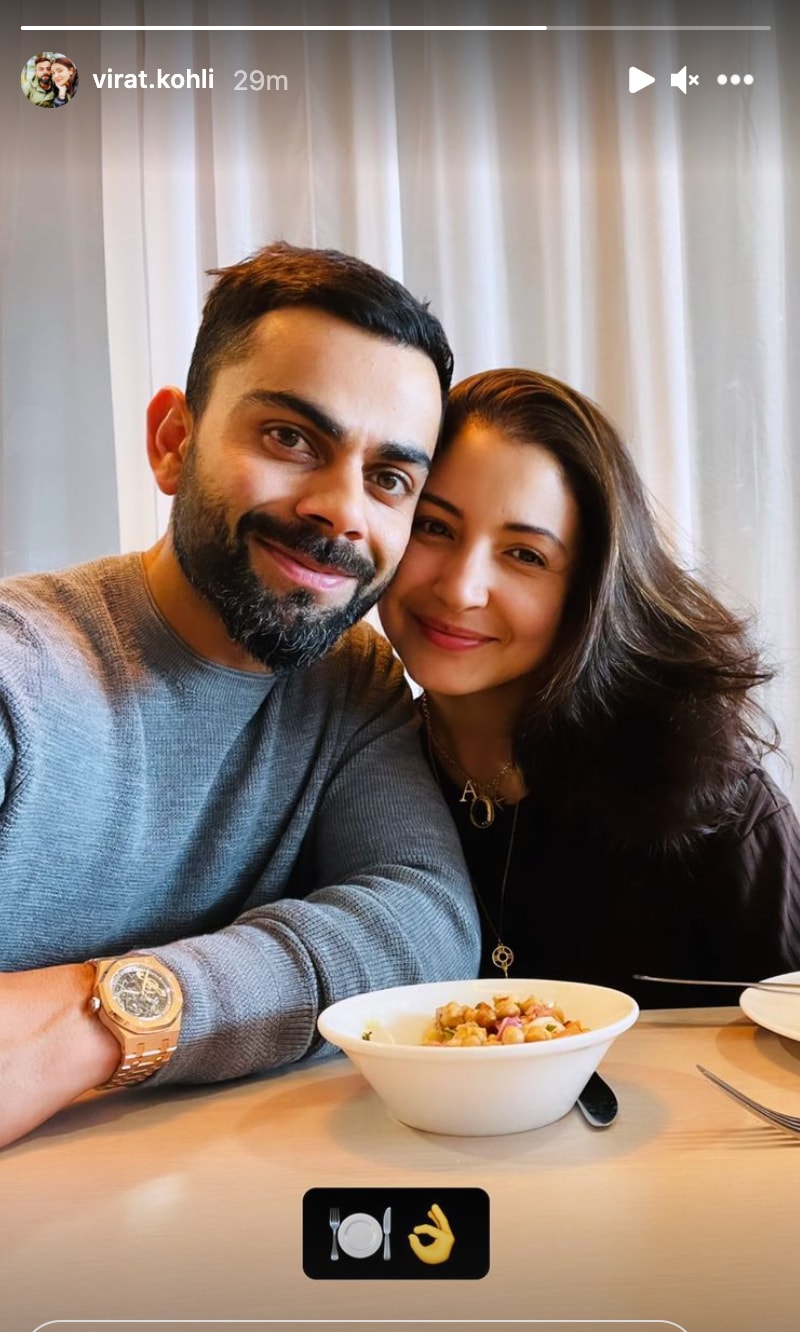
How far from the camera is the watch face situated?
0.58 metres

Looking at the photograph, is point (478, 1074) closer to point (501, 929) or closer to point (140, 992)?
point (140, 992)

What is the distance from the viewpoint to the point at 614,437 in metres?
0.91

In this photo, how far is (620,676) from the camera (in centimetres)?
94

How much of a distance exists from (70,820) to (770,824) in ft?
1.73

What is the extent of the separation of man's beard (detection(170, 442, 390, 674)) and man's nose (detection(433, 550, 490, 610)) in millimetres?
70

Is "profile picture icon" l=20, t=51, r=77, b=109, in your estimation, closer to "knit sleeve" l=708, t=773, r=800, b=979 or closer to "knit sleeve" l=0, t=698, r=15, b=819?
"knit sleeve" l=0, t=698, r=15, b=819

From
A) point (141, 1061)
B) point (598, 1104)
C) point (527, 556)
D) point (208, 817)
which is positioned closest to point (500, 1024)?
point (598, 1104)

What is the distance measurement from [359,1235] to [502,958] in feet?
1.41

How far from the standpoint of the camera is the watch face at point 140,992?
1.92 ft

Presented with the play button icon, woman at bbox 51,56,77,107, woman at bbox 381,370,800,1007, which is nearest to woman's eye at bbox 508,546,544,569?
woman at bbox 381,370,800,1007

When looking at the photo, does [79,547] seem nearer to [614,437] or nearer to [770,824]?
[614,437]

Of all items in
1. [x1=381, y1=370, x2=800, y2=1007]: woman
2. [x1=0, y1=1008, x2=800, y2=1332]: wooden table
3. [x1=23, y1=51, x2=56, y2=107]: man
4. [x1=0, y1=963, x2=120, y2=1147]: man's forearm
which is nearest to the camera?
[x1=0, y1=1008, x2=800, y2=1332]: wooden table

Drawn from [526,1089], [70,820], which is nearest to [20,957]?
[70,820]
